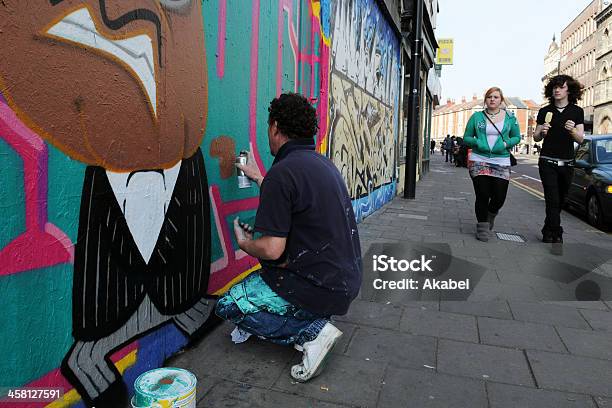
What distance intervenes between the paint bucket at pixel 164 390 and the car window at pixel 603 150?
28.5ft

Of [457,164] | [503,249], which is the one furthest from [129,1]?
[457,164]

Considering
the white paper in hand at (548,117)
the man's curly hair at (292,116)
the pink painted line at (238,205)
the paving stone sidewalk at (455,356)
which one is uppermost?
the white paper in hand at (548,117)

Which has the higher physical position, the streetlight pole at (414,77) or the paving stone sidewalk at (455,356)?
the streetlight pole at (414,77)

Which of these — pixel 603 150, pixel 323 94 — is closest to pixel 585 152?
pixel 603 150

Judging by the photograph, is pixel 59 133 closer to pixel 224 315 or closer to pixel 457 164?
pixel 224 315

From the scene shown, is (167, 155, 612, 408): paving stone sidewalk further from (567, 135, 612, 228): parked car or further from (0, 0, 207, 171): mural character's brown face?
(567, 135, 612, 228): parked car

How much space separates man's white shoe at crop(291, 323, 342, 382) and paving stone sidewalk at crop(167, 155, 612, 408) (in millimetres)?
59

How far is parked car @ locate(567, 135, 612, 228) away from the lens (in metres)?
7.54

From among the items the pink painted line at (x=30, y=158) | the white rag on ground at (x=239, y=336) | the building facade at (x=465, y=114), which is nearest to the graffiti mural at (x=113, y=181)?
the pink painted line at (x=30, y=158)

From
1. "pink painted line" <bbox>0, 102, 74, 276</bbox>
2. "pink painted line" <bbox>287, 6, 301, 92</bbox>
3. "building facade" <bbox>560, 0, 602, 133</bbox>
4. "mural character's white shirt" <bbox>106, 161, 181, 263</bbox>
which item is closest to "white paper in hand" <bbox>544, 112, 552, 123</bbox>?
"pink painted line" <bbox>287, 6, 301, 92</bbox>

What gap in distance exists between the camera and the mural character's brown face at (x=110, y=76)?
1.58 metres

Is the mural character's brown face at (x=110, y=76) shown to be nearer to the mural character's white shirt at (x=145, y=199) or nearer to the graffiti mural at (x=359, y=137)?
the mural character's white shirt at (x=145, y=199)

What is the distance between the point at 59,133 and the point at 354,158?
5629 millimetres

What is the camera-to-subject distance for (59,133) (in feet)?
5.67
